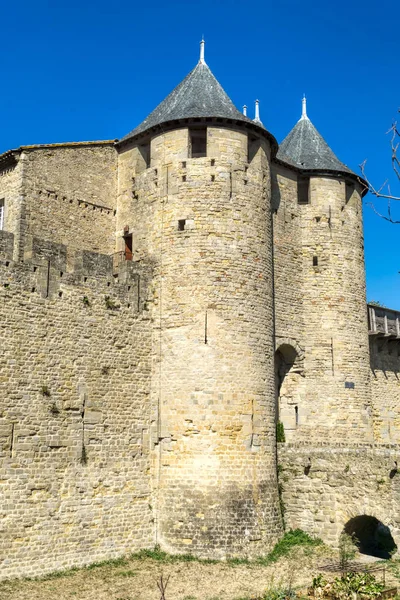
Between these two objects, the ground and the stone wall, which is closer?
the ground

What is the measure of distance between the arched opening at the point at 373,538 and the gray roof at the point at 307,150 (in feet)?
35.5

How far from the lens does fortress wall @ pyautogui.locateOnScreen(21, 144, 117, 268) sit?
18047 mm

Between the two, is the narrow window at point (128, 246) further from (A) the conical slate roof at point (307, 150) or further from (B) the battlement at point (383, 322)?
(B) the battlement at point (383, 322)

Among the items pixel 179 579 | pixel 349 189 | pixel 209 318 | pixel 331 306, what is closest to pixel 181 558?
pixel 179 579

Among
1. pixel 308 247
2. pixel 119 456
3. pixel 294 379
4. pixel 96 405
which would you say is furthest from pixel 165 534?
pixel 308 247

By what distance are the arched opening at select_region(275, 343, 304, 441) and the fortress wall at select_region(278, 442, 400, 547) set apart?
1.75 meters

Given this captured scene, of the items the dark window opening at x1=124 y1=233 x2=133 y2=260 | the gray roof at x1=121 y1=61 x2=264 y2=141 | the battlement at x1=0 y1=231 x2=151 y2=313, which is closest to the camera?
the battlement at x1=0 y1=231 x2=151 y2=313

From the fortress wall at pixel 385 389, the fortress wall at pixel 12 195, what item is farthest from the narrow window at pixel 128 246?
the fortress wall at pixel 385 389

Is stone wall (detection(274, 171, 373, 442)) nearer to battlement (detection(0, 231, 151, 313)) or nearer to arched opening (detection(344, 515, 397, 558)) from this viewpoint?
arched opening (detection(344, 515, 397, 558))

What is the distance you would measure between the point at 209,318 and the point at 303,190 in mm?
7191

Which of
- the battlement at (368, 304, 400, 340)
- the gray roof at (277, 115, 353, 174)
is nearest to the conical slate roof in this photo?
the gray roof at (277, 115, 353, 174)

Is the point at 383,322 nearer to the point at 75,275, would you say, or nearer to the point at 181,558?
the point at 181,558

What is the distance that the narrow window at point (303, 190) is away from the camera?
22.1 meters

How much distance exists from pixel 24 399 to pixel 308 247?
10.5 m
